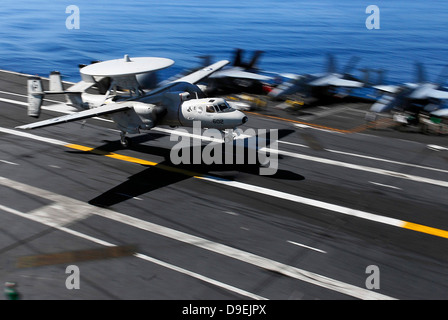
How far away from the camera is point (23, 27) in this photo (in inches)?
5177

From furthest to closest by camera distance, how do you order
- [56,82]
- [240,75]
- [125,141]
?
[240,75] < [56,82] < [125,141]

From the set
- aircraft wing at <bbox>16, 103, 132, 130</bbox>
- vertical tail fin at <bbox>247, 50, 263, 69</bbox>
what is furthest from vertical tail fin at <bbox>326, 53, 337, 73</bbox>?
aircraft wing at <bbox>16, 103, 132, 130</bbox>

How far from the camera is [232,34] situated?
4724 inches

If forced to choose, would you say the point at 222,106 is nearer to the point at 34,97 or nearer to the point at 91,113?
the point at 91,113

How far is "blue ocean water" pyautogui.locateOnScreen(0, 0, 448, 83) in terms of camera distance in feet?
302

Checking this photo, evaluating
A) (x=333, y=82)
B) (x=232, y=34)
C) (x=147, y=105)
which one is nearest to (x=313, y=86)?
(x=333, y=82)

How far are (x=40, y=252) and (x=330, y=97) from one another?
105 feet

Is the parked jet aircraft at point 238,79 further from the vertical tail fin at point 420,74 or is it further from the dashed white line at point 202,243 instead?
the dashed white line at point 202,243

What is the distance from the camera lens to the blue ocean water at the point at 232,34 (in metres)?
92.2

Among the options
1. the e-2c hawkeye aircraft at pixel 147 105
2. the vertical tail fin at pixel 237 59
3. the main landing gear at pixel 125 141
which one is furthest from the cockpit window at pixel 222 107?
the vertical tail fin at pixel 237 59

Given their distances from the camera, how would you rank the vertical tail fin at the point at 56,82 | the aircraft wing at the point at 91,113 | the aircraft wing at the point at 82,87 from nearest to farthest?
the aircraft wing at the point at 91,113, the aircraft wing at the point at 82,87, the vertical tail fin at the point at 56,82

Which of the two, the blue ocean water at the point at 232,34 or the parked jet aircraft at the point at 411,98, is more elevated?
the blue ocean water at the point at 232,34

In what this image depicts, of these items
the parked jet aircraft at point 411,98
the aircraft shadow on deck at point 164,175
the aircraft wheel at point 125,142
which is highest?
the parked jet aircraft at point 411,98
